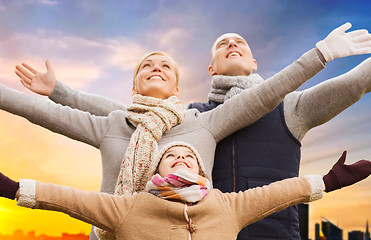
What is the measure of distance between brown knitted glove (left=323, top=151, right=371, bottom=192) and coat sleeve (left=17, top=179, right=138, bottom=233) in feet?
3.19

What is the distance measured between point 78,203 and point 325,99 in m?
1.65

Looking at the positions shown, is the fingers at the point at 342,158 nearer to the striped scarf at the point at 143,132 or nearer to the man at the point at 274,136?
the man at the point at 274,136

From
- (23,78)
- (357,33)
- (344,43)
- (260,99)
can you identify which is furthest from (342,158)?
(23,78)

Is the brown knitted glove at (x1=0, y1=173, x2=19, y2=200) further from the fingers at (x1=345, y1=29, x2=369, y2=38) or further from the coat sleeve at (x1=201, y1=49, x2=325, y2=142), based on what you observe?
the fingers at (x1=345, y1=29, x2=369, y2=38)

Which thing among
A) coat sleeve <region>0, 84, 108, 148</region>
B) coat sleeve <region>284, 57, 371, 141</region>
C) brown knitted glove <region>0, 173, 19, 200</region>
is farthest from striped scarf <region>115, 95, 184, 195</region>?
coat sleeve <region>284, 57, 371, 141</region>

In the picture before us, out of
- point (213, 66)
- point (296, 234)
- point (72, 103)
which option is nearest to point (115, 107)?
point (72, 103)

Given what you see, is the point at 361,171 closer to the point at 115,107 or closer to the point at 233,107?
the point at 233,107

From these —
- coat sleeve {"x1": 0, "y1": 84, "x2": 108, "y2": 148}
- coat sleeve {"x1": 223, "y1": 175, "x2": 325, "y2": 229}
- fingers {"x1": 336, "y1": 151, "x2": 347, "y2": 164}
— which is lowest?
coat sleeve {"x1": 223, "y1": 175, "x2": 325, "y2": 229}

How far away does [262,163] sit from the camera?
2.82 m

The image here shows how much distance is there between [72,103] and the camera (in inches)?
128

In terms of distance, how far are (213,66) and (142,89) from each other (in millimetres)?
662

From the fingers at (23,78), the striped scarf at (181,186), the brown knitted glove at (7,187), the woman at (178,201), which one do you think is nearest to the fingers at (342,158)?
the woman at (178,201)

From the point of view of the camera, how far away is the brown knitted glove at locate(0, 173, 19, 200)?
2.03m

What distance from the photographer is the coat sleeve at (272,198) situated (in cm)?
216
